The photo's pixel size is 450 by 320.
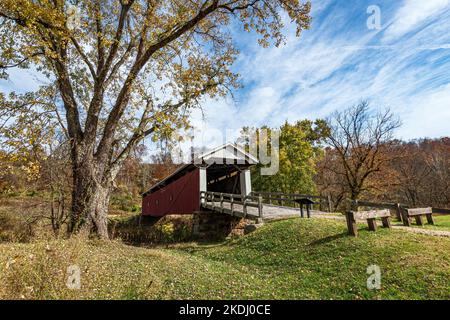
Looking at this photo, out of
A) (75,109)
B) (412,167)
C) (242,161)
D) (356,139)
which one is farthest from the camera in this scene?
(412,167)

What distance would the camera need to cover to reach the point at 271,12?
31.7ft

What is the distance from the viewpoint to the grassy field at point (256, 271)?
13.7 ft

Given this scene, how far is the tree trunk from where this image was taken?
307 inches

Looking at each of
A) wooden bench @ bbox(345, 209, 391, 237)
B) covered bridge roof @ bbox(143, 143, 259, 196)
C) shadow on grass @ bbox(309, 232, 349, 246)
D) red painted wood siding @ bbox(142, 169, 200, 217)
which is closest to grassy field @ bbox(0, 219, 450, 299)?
shadow on grass @ bbox(309, 232, 349, 246)

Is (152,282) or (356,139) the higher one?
(356,139)

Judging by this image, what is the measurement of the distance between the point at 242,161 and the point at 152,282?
10.9 m

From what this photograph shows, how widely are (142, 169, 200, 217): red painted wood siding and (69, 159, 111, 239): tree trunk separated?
6.27m

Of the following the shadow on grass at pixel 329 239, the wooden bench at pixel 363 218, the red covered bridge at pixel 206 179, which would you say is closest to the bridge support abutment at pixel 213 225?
the red covered bridge at pixel 206 179

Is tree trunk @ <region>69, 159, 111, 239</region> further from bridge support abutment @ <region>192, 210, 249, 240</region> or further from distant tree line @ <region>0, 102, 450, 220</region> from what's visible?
bridge support abutment @ <region>192, 210, 249, 240</region>

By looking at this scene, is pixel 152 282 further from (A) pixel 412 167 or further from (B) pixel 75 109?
(A) pixel 412 167

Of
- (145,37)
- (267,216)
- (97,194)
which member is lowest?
(267,216)

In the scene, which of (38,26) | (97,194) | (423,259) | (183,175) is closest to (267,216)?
(423,259)

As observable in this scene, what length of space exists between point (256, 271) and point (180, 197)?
441 inches

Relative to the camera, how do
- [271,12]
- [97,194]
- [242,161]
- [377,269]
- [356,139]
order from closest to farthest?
[377,269] < [97,194] < [271,12] < [242,161] < [356,139]
